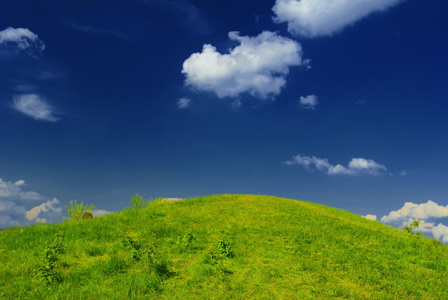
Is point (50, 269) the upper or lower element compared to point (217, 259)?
lower

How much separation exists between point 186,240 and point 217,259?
7.37 ft

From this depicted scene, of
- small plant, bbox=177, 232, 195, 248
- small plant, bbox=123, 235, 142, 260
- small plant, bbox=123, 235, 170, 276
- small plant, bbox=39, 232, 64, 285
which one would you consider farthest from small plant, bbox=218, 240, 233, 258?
small plant, bbox=39, 232, 64, 285

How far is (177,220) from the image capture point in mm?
20062

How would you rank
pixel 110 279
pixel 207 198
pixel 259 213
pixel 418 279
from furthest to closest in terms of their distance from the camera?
pixel 207 198 → pixel 259 213 → pixel 418 279 → pixel 110 279

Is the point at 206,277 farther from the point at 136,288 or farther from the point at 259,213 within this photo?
the point at 259,213

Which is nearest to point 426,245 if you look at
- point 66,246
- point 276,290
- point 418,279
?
point 418,279

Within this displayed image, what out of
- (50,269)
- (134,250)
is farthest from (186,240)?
(50,269)

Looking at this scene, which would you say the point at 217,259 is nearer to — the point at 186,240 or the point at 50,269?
the point at 186,240

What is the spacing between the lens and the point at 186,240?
629 inches

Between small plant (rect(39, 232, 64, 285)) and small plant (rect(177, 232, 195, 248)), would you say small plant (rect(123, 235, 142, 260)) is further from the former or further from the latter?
small plant (rect(39, 232, 64, 285))

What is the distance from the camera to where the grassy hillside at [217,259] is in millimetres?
12086

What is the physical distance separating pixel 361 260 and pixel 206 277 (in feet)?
24.7

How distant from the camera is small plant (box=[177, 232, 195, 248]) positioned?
1586 centimetres

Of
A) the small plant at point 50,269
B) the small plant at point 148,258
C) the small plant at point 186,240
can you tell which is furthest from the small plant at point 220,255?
the small plant at point 50,269
